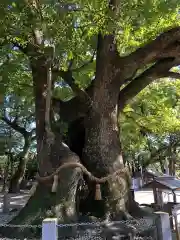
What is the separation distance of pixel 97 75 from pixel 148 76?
161 centimetres

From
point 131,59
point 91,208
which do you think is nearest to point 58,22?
point 131,59

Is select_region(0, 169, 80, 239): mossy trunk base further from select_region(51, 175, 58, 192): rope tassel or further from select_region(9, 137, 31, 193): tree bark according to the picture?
select_region(9, 137, 31, 193): tree bark

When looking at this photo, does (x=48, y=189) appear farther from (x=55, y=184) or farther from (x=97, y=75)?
(x=97, y=75)

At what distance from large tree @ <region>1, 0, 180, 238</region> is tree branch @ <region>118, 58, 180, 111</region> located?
29mm

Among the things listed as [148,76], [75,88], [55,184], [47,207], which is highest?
[148,76]

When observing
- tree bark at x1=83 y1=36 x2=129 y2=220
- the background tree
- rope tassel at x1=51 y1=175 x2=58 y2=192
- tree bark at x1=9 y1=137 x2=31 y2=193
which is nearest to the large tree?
tree bark at x1=83 y1=36 x2=129 y2=220

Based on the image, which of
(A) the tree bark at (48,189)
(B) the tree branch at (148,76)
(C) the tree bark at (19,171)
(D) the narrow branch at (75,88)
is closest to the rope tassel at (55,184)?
(A) the tree bark at (48,189)

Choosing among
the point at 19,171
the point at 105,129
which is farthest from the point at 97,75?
the point at 19,171

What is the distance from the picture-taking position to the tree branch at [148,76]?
Answer: 8133 mm

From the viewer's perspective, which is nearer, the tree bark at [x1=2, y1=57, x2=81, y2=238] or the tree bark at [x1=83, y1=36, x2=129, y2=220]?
the tree bark at [x1=2, y1=57, x2=81, y2=238]

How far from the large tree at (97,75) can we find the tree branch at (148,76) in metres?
0.03

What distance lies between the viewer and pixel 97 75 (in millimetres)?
7984

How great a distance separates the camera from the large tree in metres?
6.57

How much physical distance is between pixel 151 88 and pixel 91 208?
6328mm
